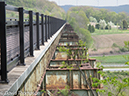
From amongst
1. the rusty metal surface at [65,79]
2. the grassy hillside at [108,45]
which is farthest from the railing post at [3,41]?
the grassy hillside at [108,45]

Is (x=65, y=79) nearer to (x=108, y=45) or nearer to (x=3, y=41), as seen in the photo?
(x=3, y=41)

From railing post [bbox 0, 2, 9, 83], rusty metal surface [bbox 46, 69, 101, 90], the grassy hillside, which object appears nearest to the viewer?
railing post [bbox 0, 2, 9, 83]

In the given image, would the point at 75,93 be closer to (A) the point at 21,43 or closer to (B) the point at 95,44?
(A) the point at 21,43

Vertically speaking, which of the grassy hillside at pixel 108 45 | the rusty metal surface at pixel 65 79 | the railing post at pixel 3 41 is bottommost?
the grassy hillside at pixel 108 45

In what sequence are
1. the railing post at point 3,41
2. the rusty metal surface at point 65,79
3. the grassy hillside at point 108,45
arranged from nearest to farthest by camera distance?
the railing post at point 3,41
the rusty metal surface at point 65,79
the grassy hillside at point 108,45

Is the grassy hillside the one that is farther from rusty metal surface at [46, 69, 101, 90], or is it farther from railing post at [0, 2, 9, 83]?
railing post at [0, 2, 9, 83]

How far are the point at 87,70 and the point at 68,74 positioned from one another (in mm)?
857

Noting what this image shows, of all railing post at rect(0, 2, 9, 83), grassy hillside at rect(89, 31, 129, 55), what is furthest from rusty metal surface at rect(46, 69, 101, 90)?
grassy hillside at rect(89, 31, 129, 55)

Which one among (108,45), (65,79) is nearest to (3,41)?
(65,79)

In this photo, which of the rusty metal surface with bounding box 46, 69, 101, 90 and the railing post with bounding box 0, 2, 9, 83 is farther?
the rusty metal surface with bounding box 46, 69, 101, 90

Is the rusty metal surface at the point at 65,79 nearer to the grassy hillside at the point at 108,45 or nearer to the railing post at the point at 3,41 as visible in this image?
the railing post at the point at 3,41

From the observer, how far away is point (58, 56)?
16.4 metres

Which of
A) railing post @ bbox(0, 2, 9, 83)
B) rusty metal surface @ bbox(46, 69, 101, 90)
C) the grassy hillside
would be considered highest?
railing post @ bbox(0, 2, 9, 83)

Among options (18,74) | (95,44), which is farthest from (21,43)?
(95,44)
